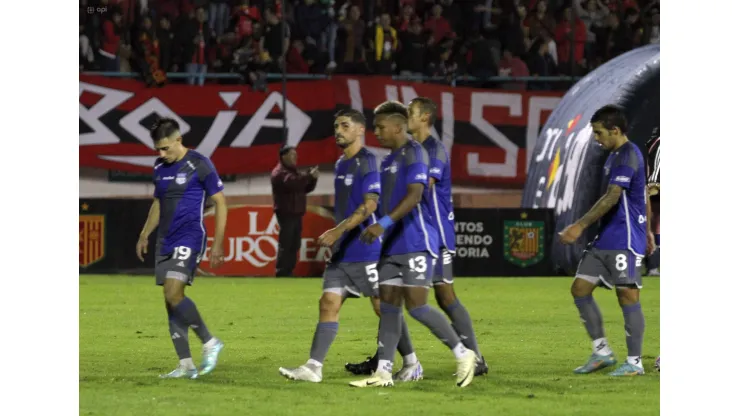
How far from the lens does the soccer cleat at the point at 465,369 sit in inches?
352

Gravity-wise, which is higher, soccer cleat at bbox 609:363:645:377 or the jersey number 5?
the jersey number 5

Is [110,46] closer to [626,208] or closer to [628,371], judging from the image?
[626,208]

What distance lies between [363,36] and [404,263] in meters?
15.2

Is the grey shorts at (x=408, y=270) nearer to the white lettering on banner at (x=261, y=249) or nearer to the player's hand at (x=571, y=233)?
the player's hand at (x=571, y=233)

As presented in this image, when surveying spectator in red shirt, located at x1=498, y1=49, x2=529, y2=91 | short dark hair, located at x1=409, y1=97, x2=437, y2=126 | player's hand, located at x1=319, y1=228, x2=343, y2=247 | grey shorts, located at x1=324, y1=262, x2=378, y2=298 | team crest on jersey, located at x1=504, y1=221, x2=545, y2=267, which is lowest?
team crest on jersey, located at x1=504, y1=221, x2=545, y2=267

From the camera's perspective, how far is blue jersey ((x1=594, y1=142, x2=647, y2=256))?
31.4 ft

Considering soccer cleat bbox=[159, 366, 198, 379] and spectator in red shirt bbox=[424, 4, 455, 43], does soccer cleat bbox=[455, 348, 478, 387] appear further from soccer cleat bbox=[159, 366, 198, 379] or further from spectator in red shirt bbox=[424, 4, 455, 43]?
spectator in red shirt bbox=[424, 4, 455, 43]

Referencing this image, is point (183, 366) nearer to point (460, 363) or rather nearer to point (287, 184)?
point (460, 363)

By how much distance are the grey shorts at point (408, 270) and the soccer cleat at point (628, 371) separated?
1.54 metres

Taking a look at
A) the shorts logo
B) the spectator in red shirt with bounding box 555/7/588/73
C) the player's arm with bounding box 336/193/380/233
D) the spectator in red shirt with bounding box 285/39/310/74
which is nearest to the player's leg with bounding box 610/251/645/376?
the player's arm with bounding box 336/193/380/233

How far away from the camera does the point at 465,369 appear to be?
29.4 feet

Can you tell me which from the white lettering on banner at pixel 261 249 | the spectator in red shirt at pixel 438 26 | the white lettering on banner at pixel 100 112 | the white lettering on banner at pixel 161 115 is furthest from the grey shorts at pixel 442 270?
the spectator in red shirt at pixel 438 26

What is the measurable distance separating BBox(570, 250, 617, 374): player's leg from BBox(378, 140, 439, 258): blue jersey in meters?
1.23

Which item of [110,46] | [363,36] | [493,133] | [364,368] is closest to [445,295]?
[364,368]
